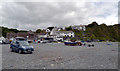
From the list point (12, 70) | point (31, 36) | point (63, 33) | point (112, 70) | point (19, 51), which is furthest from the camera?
point (63, 33)

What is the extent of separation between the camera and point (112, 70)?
7.18m

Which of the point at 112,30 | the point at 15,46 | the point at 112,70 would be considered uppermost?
the point at 112,30

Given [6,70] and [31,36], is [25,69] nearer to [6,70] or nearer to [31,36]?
[6,70]

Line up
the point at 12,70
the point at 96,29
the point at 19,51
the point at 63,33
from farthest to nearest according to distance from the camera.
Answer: the point at 96,29, the point at 63,33, the point at 19,51, the point at 12,70

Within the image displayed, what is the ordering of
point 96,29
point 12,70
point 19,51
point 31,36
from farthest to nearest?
point 96,29 → point 31,36 → point 19,51 → point 12,70

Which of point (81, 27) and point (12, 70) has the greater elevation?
point (81, 27)

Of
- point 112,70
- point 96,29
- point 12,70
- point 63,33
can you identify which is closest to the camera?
point 12,70

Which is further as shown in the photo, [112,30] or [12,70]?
[112,30]

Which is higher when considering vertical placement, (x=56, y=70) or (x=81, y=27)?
(x=81, y=27)

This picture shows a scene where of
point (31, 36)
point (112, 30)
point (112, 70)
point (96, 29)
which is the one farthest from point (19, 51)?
point (112, 30)

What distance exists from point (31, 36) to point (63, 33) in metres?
31.1

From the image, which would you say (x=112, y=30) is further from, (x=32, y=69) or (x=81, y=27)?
(x=32, y=69)

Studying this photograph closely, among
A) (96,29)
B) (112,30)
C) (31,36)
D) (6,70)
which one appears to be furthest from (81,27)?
(6,70)

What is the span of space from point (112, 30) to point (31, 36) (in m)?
83.3
